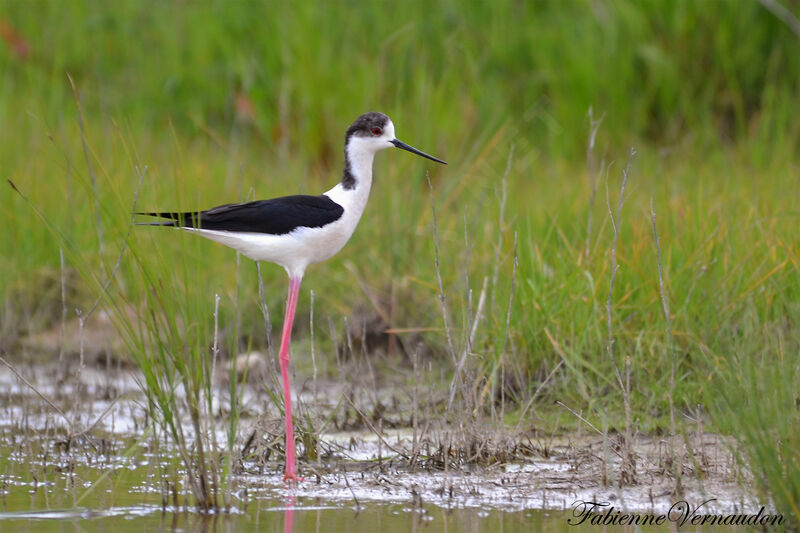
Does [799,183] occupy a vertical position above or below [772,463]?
above

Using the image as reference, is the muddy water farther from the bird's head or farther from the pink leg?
the bird's head

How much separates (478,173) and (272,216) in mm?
3677

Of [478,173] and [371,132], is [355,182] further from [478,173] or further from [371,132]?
[478,173]

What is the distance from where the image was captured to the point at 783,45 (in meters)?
10.1

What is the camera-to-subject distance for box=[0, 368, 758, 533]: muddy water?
12.8ft

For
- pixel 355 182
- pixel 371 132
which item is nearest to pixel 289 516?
pixel 355 182

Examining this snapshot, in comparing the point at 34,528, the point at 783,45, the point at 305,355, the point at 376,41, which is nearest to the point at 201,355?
the point at 34,528

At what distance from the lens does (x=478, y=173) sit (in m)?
8.27

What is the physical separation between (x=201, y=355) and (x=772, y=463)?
5.90ft

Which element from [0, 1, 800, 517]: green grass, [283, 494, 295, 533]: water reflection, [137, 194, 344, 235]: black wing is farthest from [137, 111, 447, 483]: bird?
[283, 494, 295, 533]: water reflection

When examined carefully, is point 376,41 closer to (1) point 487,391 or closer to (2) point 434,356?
(2) point 434,356

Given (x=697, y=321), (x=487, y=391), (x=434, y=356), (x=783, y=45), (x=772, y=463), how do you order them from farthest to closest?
(x=783, y=45) → (x=434, y=356) → (x=697, y=321) → (x=487, y=391) → (x=772, y=463)

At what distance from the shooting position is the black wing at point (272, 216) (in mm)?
4703

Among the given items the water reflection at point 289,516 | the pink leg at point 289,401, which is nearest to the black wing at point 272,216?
the pink leg at point 289,401
